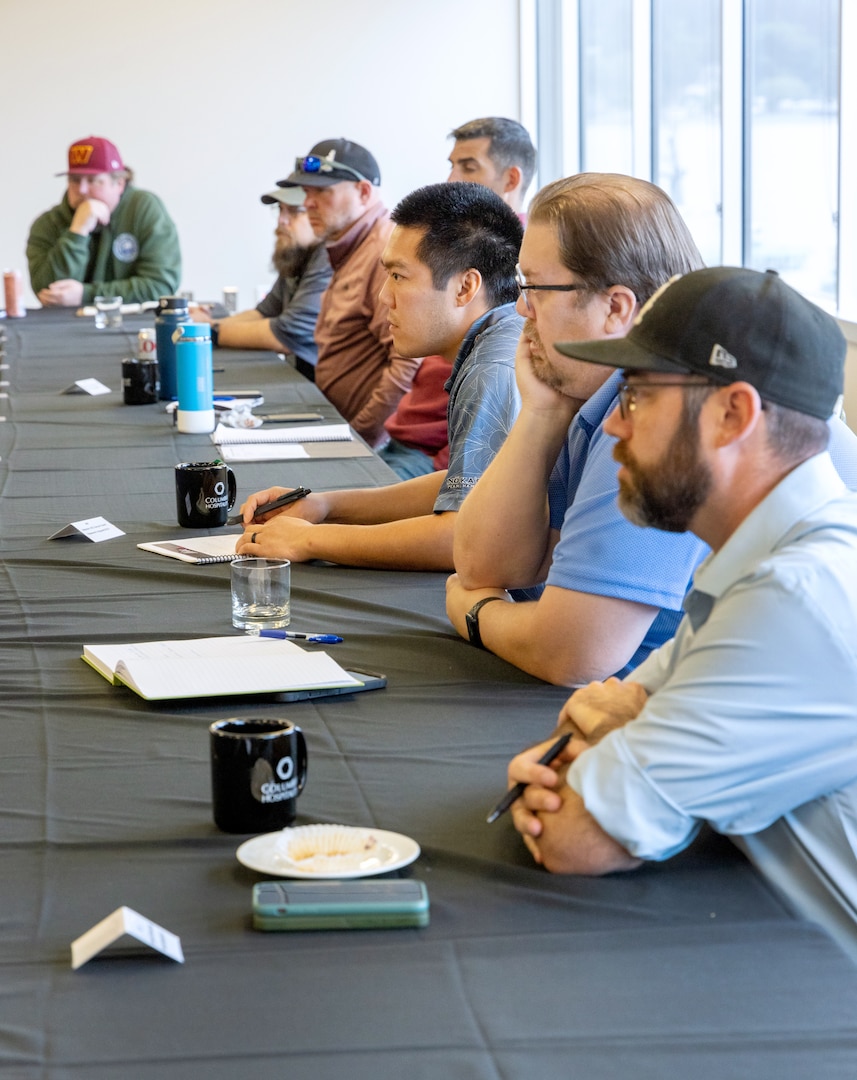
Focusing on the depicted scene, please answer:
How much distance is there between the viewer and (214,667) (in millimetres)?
1370

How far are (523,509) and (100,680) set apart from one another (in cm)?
54

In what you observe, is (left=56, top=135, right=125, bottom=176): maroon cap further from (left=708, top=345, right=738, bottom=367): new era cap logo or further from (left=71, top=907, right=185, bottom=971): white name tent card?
(left=71, top=907, right=185, bottom=971): white name tent card

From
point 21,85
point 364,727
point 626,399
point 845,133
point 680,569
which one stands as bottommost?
point 364,727

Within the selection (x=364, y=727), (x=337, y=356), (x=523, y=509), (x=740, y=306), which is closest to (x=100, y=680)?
(x=364, y=727)

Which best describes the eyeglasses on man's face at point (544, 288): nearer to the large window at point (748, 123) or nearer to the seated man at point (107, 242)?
the large window at point (748, 123)

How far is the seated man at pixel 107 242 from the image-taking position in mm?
5934

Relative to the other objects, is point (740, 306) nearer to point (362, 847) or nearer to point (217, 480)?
point (362, 847)

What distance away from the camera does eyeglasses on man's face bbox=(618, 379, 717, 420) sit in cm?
100

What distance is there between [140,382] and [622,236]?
211cm

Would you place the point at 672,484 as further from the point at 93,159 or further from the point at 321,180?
the point at 93,159

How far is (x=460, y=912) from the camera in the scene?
35.1 inches

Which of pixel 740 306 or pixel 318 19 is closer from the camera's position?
pixel 740 306

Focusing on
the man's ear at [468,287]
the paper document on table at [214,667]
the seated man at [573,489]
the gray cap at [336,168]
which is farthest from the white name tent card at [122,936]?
the gray cap at [336,168]

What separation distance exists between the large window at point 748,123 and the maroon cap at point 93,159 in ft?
8.01
